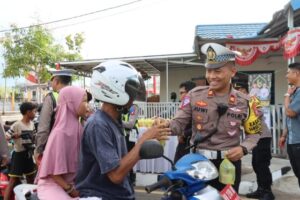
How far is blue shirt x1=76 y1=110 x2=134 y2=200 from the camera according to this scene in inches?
85.1

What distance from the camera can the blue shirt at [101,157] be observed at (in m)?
2.16

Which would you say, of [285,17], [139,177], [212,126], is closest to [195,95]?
[212,126]

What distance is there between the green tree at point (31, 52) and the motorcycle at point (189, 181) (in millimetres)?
24576

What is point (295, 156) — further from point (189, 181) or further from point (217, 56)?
point (189, 181)

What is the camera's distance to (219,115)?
10.2ft

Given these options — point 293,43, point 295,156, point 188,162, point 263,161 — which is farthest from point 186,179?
point 293,43

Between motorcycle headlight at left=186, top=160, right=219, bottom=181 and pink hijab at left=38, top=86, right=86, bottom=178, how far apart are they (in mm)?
985

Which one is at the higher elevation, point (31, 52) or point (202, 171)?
point (31, 52)

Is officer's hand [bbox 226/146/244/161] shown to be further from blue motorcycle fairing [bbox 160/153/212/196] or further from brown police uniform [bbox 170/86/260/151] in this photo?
blue motorcycle fairing [bbox 160/153/212/196]

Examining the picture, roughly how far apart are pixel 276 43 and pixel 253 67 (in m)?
3.40

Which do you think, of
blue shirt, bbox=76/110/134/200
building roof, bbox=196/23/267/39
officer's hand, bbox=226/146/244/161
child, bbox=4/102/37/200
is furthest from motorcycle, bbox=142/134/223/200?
building roof, bbox=196/23/267/39

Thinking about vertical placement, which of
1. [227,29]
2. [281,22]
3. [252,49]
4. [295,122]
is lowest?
[295,122]

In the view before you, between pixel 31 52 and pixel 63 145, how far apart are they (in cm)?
2473

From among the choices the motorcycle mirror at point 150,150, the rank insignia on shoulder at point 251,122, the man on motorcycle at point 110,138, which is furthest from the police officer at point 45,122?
the motorcycle mirror at point 150,150
